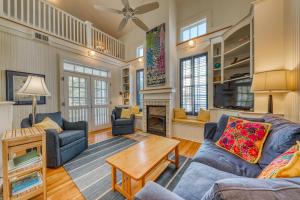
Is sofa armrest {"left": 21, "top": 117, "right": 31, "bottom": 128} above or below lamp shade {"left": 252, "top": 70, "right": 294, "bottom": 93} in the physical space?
below

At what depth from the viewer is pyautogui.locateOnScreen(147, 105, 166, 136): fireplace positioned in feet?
13.4

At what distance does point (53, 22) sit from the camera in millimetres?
3607

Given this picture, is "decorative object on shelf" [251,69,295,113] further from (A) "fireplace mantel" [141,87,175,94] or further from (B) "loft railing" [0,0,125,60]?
(B) "loft railing" [0,0,125,60]

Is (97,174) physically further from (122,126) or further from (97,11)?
(97,11)

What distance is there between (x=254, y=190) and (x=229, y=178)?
0.27 metres

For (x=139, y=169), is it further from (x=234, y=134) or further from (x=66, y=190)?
(x=234, y=134)

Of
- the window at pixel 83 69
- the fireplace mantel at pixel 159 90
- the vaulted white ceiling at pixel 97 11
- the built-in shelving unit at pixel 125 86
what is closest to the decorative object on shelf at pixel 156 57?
the fireplace mantel at pixel 159 90

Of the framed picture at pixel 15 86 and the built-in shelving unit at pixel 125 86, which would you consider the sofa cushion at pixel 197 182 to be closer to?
the framed picture at pixel 15 86

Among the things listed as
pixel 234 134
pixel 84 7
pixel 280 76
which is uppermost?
pixel 84 7

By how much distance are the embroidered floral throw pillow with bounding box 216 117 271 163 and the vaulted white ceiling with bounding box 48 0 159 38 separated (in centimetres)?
418

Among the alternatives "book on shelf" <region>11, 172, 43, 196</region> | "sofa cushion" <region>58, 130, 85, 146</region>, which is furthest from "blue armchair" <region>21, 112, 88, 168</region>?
"book on shelf" <region>11, 172, 43, 196</region>

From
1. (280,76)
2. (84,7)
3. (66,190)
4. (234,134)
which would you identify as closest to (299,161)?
(234,134)

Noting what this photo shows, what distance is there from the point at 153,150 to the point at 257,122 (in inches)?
52.6

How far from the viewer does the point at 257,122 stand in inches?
62.6
